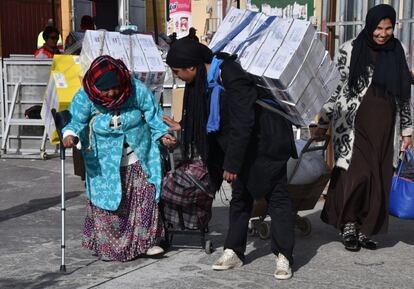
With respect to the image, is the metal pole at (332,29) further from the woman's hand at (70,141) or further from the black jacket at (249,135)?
the woman's hand at (70,141)

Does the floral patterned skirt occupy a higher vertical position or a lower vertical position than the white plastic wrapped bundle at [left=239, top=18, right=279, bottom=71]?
lower

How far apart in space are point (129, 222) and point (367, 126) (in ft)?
6.01

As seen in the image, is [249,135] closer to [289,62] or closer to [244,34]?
[289,62]

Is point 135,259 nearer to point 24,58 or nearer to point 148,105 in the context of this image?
point 148,105

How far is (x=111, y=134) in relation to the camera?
4.97 m

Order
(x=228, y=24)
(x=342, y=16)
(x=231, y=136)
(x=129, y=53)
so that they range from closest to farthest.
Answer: (x=231, y=136)
(x=228, y=24)
(x=129, y=53)
(x=342, y=16)

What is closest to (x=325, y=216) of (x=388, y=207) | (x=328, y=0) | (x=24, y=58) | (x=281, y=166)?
(x=388, y=207)

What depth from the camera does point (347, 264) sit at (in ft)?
16.5

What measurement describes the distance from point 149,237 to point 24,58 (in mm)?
5552

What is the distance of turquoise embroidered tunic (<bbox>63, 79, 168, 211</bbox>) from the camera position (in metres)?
4.94

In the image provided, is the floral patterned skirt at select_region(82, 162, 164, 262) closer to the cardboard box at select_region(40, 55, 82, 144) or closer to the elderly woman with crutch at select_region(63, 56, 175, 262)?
the elderly woman with crutch at select_region(63, 56, 175, 262)

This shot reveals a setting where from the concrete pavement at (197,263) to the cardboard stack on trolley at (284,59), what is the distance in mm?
1037

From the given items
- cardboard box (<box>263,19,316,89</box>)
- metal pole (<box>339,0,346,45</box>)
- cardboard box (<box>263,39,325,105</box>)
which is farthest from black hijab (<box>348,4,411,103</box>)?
metal pole (<box>339,0,346,45</box>)

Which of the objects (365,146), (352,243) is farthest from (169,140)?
(352,243)
